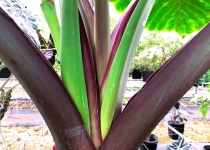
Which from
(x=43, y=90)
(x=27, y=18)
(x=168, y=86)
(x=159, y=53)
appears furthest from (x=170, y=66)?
(x=159, y=53)

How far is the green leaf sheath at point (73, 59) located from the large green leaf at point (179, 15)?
1.51ft

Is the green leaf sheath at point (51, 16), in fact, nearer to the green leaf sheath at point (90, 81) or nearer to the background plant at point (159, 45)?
the green leaf sheath at point (90, 81)

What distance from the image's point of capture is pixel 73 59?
0.23m

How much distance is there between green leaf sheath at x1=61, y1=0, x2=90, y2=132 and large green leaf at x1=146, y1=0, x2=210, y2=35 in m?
0.46

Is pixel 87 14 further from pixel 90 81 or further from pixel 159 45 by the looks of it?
pixel 159 45

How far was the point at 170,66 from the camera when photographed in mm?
229

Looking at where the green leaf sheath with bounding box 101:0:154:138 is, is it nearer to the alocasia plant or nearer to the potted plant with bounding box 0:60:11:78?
the alocasia plant

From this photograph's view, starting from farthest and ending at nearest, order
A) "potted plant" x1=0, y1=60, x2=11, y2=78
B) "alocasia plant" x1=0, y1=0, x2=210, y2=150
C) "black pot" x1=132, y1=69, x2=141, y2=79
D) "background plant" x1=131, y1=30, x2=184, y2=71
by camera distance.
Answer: "black pot" x1=132, y1=69, x2=141, y2=79 → "background plant" x1=131, y1=30, x2=184, y2=71 → "potted plant" x1=0, y1=60, x2=11, y2=78 → "alocasia plant" x1=0, y1=0, x2=210, y2=150

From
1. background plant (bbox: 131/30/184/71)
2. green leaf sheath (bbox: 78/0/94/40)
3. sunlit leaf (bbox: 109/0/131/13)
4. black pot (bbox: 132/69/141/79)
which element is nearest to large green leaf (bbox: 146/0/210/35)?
sunlit leaf (bbox: 109/0/131/13)

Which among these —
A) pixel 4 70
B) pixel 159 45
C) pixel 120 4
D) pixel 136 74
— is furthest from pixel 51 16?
pixel 136 74

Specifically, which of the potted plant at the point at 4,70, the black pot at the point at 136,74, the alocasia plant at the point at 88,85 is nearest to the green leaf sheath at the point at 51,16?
the alocasia plant at the point at 88,85

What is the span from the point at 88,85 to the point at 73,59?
1.6 inches

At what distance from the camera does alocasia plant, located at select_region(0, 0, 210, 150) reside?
0.21 metres

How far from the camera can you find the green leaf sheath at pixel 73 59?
0.73 feet
